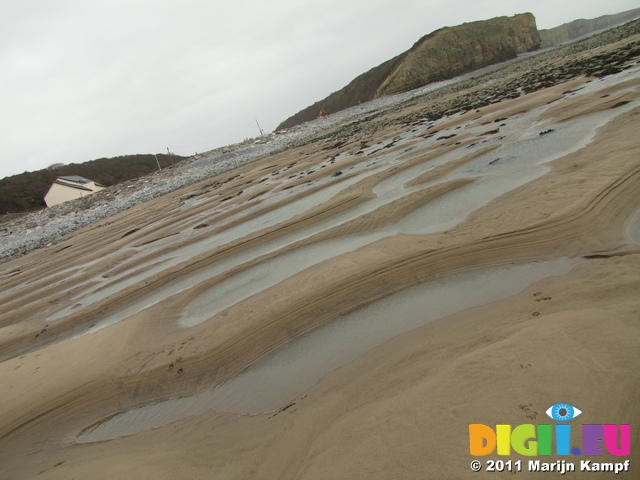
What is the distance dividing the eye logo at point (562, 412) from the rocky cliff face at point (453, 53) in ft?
240

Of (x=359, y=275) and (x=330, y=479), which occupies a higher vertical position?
(x=359, y=275)

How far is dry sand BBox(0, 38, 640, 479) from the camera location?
9.12 feet

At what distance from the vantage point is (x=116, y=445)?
398 centimetres

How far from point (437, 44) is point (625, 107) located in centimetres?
7123

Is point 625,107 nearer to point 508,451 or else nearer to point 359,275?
point 359,275

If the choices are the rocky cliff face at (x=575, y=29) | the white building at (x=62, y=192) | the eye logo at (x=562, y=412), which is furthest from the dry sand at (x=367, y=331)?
the rocky cliff face at (x=575, y=29)

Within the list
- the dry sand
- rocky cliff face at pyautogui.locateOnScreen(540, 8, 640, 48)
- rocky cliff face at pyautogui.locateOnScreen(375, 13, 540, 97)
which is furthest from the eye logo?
rocky cliff face at pyautogui.locateOnScreen(540, 8, 640, 48)

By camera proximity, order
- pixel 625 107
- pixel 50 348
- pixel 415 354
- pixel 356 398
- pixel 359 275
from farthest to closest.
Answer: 1. pixel 625 107
2. pixel 50 348
3. pixel 359 275
4. pixel 415 354
5. pixel 356 398

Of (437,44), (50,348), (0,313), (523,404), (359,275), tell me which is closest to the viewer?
(523,404)

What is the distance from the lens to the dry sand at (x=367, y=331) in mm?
2779

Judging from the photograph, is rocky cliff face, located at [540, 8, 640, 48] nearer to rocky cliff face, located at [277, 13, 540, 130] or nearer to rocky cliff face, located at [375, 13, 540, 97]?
rocky cliff face, located at [277, 13, 540, 130]

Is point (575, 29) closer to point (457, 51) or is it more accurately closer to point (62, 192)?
point (457, 51)

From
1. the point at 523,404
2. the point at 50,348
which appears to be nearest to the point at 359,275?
the point at 523,404

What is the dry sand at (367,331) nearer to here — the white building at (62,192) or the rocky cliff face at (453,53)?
the white building at (62,192)
